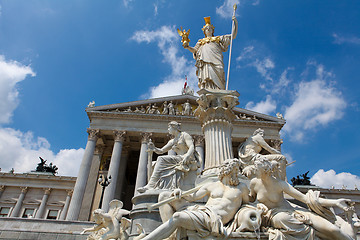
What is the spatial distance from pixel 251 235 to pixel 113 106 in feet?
97.1

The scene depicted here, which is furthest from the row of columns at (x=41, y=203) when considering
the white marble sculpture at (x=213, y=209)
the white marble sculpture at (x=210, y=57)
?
the white marble sculpture at (x=213, y=209)

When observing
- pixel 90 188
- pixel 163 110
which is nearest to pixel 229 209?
pixel 90 188

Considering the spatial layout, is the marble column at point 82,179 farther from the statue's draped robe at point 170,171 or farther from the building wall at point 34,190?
the statue's draped robe at point 170,171

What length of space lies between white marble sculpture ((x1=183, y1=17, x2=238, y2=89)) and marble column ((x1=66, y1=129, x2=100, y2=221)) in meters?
20.2

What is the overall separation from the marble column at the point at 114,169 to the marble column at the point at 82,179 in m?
2.29

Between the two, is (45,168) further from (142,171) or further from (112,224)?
(112,224)

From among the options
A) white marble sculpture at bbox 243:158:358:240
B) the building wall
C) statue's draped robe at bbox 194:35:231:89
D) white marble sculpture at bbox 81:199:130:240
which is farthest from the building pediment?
white marble sculpture at bbox 243:158:358:240

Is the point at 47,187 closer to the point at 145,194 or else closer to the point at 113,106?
the point at 113,106

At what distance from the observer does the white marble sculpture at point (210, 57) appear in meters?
9.04

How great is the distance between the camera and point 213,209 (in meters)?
3.82

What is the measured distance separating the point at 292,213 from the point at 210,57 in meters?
6.59

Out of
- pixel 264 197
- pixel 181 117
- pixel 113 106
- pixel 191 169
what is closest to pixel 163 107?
pixel 181 117

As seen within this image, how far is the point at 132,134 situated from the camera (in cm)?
2986

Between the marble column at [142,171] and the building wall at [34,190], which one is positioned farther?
the building wall at [34,190]
